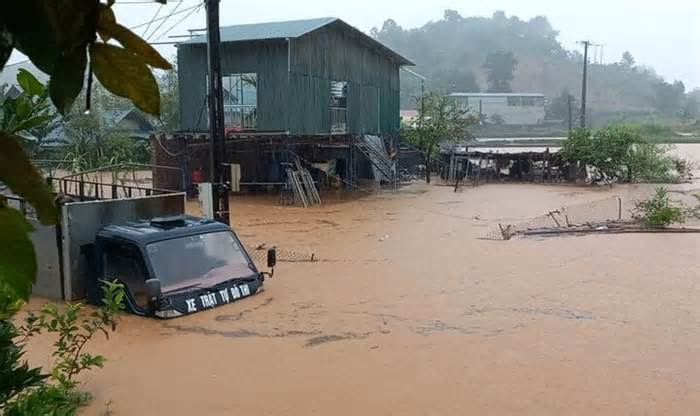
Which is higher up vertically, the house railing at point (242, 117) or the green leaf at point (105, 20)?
the house railing at point (242, 117)

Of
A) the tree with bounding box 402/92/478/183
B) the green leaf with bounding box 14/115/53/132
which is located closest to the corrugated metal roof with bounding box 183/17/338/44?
the tree with bounding box 402/92/478/183

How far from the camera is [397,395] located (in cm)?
736

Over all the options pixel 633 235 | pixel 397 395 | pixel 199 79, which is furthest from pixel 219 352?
pixel 199 79

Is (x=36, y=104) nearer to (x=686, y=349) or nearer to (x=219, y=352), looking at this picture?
(x=219, y=352)

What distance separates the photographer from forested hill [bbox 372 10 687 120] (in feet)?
335

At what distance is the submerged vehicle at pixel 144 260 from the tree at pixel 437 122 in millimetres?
23781

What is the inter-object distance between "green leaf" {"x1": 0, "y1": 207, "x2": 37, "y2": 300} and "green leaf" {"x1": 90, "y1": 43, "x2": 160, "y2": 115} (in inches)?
8.3

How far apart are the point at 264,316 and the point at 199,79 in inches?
641

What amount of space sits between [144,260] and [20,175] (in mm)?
8549

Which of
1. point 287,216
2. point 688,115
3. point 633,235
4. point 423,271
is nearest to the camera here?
point 423,271

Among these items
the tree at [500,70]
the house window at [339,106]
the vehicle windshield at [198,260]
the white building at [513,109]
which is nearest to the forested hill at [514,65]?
the tree at [500,70]

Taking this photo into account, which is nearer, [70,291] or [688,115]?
[70,291]

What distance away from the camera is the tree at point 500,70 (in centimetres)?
10125

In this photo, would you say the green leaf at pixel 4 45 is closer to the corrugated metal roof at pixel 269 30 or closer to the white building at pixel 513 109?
the corrugated metal roof at pixel 269 30
